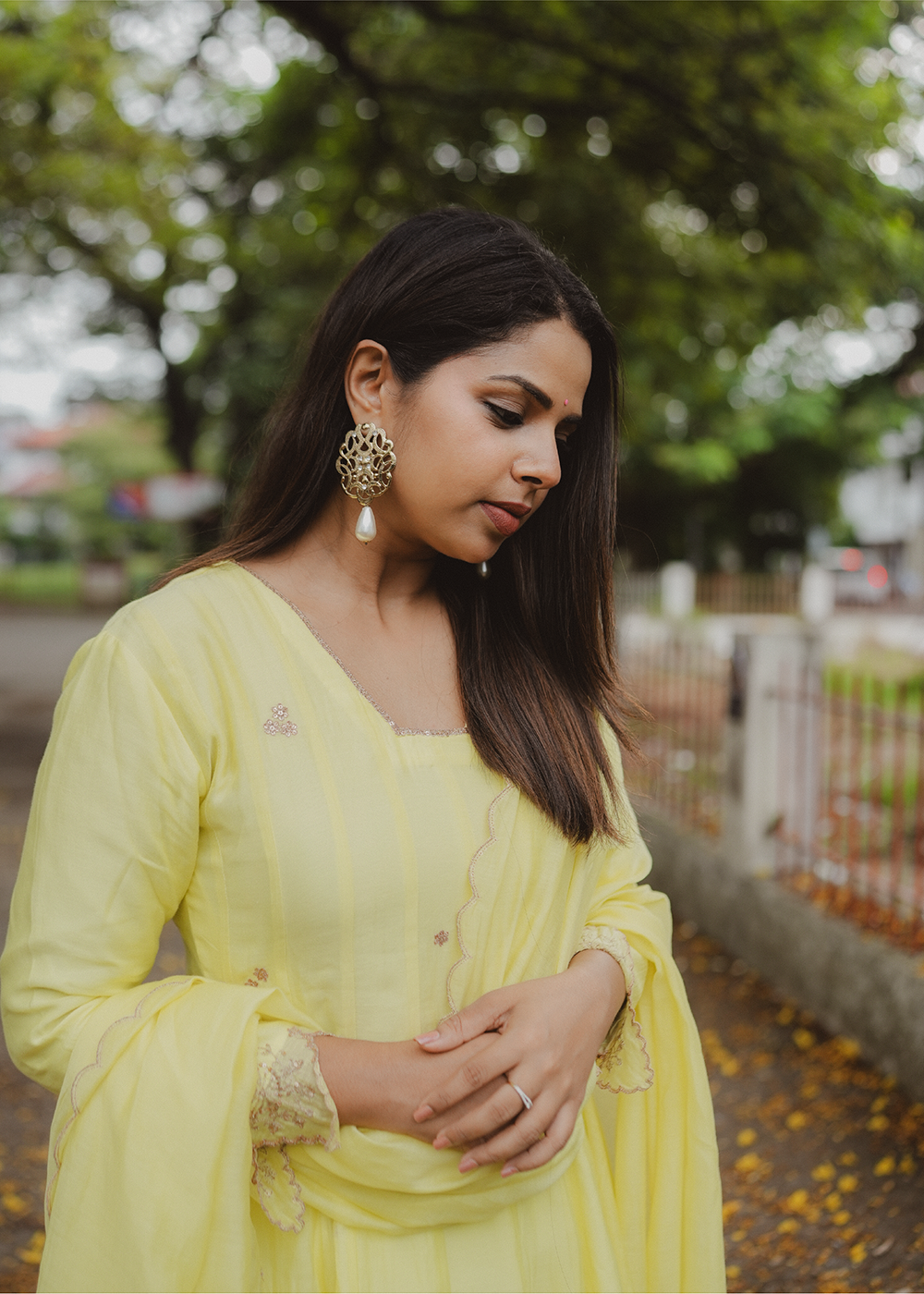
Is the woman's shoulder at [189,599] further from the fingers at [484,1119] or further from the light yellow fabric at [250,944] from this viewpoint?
the fingers at [484,1119]

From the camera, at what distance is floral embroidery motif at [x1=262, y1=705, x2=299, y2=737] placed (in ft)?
4.41

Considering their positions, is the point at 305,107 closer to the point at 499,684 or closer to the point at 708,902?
the point at 708,902

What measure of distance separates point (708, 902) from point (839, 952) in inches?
47.8

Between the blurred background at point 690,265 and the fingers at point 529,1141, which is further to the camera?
the blurred background at point 690,265

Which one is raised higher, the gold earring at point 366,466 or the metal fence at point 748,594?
the metal fence at point 748,594

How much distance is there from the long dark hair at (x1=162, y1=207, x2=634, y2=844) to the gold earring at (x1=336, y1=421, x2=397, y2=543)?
6 cm

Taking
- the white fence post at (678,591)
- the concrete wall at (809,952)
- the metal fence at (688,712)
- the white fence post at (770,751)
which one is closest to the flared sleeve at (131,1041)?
the concrete wall at (809,952)

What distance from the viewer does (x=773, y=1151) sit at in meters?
3.59

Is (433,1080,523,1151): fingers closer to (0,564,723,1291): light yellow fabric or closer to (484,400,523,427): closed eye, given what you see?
(0,564,723,1291): light yellow fabric

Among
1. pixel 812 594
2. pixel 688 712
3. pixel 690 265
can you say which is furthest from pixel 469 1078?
pixel 812 594

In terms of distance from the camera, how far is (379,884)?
132 centimetres

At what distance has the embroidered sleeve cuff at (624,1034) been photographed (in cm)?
155

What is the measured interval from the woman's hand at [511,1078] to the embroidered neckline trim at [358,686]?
34 cm

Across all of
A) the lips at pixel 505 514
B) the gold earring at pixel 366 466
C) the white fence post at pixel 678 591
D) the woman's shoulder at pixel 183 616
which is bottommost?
the woman's shoulder at pixel 183 616
